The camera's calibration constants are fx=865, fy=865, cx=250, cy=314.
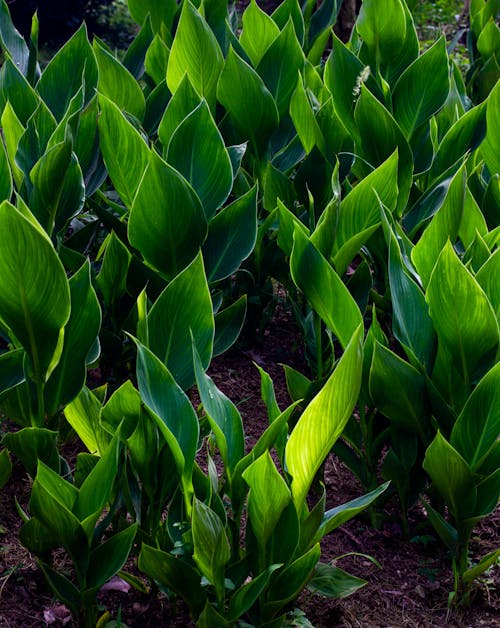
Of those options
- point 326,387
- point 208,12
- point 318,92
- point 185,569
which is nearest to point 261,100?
point 318,92

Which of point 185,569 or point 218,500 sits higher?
point 218,500

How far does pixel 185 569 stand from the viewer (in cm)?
161

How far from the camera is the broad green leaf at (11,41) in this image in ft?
9.34

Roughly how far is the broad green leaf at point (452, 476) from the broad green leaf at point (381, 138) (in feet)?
3.19

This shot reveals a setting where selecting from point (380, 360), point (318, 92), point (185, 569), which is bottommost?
point (185, 569)

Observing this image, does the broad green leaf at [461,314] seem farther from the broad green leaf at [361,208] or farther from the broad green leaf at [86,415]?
the broad green leaf at [86,415]

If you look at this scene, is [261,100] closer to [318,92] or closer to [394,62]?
[318,92]

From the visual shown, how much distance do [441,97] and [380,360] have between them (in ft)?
3.75

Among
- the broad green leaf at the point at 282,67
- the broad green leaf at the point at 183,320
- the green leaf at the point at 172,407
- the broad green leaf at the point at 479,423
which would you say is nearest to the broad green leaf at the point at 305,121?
the broad green leaf at the point at 282,67

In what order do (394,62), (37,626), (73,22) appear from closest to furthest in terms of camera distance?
1. (37,626)
2. (394,62)
3. (73,22)

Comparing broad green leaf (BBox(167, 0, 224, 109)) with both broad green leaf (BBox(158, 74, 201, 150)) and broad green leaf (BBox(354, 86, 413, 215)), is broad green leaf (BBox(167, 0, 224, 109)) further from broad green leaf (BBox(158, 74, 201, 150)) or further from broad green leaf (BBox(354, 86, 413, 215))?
broad green leaf (BBox(354, 86, 413, 215))

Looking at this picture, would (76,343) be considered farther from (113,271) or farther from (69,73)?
(69,73)

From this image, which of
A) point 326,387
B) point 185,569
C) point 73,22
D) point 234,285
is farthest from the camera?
point 73,22

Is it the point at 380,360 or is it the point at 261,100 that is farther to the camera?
the point at 261,100
